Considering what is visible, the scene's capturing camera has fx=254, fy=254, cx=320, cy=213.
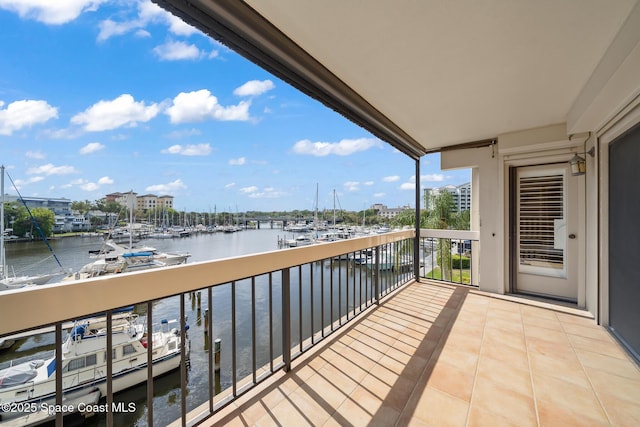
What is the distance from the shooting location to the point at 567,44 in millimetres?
1804

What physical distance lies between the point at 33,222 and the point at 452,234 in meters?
5.70

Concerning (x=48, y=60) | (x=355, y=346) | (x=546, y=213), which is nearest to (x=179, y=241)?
(x=48, y=60)

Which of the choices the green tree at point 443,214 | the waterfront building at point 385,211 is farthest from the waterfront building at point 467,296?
the waterfront building at point 385,211

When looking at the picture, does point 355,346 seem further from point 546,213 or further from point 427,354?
point 546,213

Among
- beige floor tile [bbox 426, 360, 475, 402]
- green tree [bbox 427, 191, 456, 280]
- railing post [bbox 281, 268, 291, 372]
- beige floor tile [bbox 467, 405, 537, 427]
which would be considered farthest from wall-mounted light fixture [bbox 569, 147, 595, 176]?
green tree [bbox 427, 191, 456, 280]

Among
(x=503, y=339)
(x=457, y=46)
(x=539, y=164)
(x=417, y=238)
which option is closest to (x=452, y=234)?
(x=417, y=238)

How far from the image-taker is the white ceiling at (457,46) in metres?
1.47

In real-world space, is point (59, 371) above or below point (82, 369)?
above

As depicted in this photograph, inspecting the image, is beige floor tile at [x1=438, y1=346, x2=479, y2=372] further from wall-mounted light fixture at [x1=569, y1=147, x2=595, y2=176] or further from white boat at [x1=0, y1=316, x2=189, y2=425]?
white boat at [x1=0, y1=316, x2=189, y2=425]

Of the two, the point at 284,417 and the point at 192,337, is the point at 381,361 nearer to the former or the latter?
the point at 284,417

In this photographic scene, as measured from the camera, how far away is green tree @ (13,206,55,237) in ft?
9.35

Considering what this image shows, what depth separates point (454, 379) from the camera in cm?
182

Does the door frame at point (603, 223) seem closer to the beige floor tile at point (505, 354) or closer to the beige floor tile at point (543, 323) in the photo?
the beige floor tile at point (543, 323)

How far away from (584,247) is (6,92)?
8.14 metres
